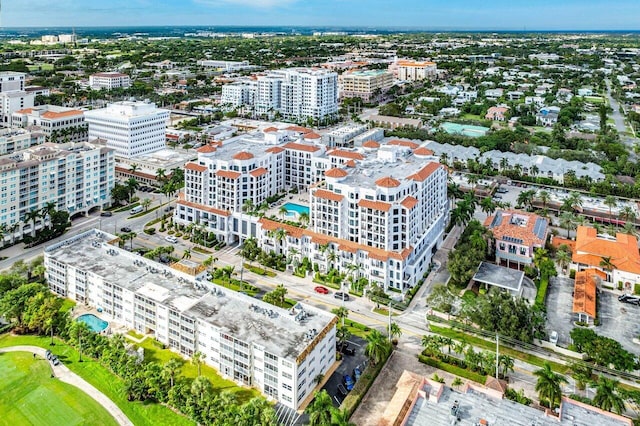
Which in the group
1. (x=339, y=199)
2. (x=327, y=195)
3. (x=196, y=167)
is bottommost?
(x=339, y=199)

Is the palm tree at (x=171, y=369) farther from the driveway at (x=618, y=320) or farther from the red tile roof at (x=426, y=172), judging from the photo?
the driveway at (x=618, y=320)

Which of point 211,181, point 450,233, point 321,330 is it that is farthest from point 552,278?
point 211,181

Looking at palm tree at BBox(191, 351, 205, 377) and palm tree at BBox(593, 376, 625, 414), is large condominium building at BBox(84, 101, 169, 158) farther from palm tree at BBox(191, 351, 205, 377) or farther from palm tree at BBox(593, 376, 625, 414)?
palm tree at BBox(593, 376, 625, 414)

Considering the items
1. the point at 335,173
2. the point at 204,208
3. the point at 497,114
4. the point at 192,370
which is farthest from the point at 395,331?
the point at 497,114

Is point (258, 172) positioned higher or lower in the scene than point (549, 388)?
higher

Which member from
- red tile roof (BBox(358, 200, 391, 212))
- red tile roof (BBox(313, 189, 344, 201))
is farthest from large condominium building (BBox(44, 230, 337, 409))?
red tile roof (BBox(313, 189, 344, 201))

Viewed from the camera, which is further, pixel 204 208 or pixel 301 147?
pixel 301 147

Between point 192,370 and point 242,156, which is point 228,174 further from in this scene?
point 192,370

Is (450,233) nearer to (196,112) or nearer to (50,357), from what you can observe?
(50,357)
